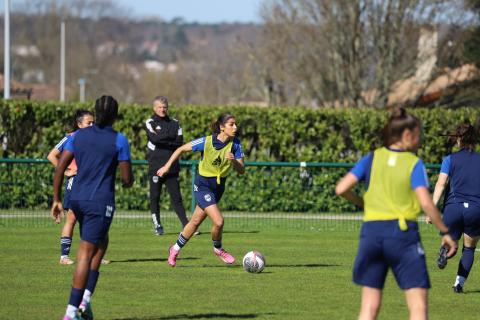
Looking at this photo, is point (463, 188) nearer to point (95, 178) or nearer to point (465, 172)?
point (465, 172)

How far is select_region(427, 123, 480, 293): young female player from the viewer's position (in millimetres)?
11922

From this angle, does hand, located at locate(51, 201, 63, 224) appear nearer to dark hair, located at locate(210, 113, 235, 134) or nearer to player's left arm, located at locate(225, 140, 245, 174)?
player's left arm, located at locate(225, 140, 245, 174)

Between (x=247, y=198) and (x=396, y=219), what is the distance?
14867 millimetres

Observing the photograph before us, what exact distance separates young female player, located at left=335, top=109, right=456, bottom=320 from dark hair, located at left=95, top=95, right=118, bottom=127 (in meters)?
2.35

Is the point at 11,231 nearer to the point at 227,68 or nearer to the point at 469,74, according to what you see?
the point at 469,74

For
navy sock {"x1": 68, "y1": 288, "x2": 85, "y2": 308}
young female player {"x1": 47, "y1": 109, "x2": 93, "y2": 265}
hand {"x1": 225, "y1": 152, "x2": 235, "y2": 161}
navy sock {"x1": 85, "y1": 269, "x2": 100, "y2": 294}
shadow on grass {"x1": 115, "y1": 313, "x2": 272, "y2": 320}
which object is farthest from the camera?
hand {"x1": 225, "y1": 152, "x2": 235, "y2": 161}

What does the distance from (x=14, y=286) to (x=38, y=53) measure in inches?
3294

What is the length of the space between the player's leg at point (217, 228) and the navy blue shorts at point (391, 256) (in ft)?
19.0

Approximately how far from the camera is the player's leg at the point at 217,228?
13.6m

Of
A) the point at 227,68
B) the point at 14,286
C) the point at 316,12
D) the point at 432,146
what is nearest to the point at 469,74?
the point at 316,12

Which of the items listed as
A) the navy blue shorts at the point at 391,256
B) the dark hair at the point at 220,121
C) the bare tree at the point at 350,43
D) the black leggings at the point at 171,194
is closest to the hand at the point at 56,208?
the navy blue shorts at the point at 391,256

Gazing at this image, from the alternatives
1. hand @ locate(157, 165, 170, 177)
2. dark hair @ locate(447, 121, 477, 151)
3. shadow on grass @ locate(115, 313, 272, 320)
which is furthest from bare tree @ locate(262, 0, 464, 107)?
shadow on grass @ locate(115, 313, 272, 320)

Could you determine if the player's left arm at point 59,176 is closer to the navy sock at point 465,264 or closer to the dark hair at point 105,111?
the dark hair at point 105,111

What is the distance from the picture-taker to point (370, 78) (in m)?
34.3
